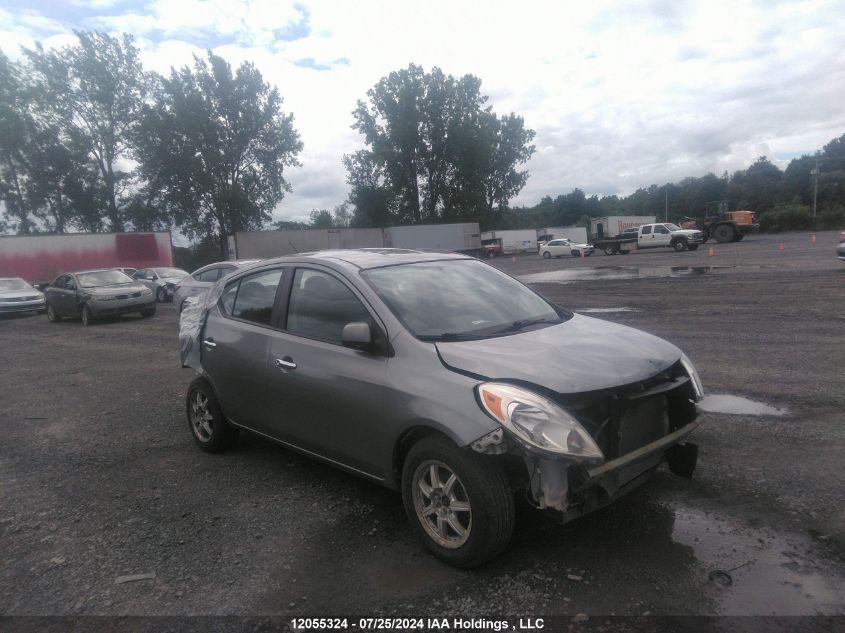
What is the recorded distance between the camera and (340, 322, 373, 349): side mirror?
3.30 metres

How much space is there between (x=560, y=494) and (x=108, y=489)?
3.40 metres

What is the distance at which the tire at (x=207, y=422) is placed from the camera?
477cm

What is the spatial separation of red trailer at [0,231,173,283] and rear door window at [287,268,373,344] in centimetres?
2811

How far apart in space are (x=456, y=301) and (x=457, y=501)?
53.2 inches

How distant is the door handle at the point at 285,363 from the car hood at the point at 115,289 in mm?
14202

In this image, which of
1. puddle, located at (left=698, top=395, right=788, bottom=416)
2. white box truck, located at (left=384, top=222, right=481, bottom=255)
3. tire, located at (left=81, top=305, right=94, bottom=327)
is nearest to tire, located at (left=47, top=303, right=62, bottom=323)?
tire, located at (left=81, top=305, right=94, bottom=327)

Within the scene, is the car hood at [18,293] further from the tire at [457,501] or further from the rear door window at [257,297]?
the tire at [457,501]

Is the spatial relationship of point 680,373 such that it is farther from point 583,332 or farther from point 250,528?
point 250,528

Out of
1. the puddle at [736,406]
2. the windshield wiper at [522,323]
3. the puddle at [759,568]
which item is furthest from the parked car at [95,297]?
the puddle at [759,568]

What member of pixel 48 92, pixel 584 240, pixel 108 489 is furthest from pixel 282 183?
pixel 108 489

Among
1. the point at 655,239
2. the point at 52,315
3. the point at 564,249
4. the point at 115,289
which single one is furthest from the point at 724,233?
the point at 52,315

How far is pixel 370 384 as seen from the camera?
10.9 ft

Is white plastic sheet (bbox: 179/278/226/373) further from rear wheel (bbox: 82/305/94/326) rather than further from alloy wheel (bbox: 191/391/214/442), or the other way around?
rear wheel (bbox: 82/305/94/326)

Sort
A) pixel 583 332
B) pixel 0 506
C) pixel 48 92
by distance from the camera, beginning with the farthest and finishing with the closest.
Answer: pixel 48 92, pixel 0 506, pixel 583 332
